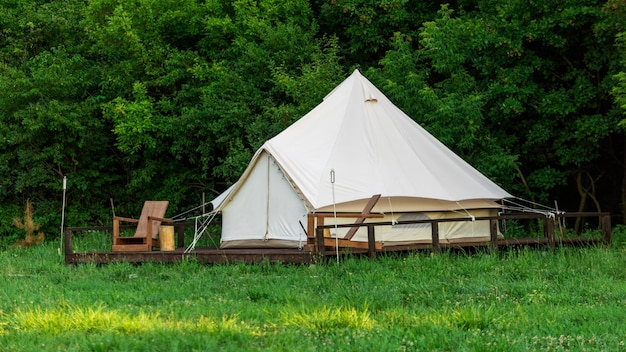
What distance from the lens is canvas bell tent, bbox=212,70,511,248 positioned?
1454 centimetres

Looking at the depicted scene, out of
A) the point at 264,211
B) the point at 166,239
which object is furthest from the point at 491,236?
the point at 166,239

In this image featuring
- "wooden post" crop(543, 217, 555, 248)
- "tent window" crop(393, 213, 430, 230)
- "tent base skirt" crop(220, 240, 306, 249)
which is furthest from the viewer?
"tent window" crop(393, 213, 430, 230)

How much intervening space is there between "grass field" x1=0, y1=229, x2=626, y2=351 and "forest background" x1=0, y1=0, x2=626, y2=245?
6.48 meters

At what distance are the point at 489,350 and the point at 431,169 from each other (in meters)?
9.44

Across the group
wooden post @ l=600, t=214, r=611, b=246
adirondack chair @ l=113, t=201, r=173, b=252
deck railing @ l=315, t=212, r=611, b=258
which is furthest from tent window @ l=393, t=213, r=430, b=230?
adirondack chair @ l=113, t=201, r=173, b=252

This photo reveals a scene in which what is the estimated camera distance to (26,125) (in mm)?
22203

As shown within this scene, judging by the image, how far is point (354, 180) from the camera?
575 inches

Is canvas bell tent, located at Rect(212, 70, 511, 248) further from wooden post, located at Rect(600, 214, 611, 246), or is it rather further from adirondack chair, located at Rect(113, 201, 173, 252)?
wooden post, located at Rect(600, 214, 611, 246)

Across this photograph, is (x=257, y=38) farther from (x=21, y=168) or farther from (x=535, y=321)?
(x=535, y=321)

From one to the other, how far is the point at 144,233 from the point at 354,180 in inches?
150

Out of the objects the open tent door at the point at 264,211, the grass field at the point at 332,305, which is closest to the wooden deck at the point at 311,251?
the grass field at the point at 332,305

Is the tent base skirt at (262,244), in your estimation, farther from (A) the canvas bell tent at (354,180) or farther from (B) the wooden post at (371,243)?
(B) the wooden post at (371,243)

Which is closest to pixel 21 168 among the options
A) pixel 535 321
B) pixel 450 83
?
pixel 450 83

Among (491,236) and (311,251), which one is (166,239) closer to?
(311,251)
